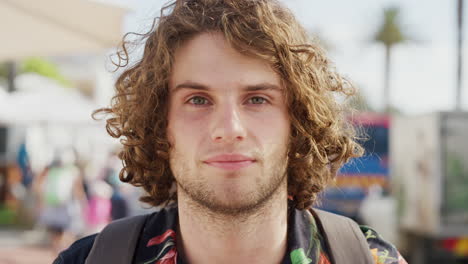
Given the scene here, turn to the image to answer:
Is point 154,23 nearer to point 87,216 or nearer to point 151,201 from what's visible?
point 151,201

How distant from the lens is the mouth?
193 centimetres

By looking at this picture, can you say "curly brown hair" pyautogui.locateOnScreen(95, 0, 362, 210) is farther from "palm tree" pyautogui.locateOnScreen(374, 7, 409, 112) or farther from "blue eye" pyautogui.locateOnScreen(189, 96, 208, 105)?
"palm tree" pyautogui.locateOnScreen(374, 7, 409, 112)

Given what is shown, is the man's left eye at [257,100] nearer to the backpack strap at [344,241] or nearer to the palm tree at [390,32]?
the backpack strap at [344,241]

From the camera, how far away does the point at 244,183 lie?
6.35ft

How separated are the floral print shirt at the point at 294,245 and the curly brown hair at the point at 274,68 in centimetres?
17

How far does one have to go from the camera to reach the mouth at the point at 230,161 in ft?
6.33

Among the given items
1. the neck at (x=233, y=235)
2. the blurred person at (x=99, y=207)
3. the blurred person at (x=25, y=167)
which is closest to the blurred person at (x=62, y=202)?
the blurred person at (x=99, y=207)

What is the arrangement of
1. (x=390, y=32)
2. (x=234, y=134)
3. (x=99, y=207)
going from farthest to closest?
(x=390, y=32), (x=99, y=207), (x=234, y=134)

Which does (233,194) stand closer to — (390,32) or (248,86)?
(248,86)

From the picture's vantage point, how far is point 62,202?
756 centimetres

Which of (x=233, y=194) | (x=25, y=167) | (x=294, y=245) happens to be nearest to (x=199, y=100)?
(x=233, y=194)

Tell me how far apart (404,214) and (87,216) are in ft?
16.1

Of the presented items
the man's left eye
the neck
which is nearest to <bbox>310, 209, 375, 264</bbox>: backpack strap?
the neck

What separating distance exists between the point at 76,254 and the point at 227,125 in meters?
0.72
